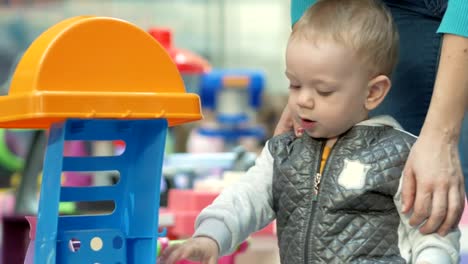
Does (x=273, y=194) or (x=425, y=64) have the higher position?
(x=425, y=64)

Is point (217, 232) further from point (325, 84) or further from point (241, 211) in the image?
point (325, 84)

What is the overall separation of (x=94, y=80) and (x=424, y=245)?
0.52 m

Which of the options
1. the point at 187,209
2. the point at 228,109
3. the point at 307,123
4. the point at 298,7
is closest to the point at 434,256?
the point at 307,123

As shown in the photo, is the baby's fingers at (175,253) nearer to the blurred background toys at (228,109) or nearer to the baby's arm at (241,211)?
the baby's arm at (241,211)

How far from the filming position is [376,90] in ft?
4.73

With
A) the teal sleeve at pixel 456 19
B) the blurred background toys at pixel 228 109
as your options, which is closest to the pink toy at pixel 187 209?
the teal sleeve at pixel 456 19

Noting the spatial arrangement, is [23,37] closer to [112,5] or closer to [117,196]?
[112,5]

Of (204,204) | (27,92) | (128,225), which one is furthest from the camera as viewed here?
(204,204)

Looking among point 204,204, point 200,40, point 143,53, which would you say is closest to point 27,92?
point 143,53

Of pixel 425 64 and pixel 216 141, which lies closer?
pixel 425 64

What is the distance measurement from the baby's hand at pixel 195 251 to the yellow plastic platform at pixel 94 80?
0.19 metres

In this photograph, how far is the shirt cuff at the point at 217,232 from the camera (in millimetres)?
1397

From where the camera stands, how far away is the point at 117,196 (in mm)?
1354

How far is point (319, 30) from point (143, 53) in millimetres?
289
